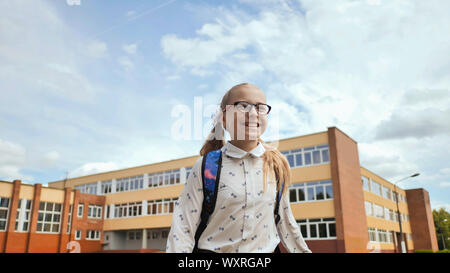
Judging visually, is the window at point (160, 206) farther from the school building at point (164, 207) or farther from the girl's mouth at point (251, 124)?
the girl's mouth at point (251, 124)

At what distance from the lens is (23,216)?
107 ft

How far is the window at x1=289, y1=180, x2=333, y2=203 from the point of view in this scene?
1051 inches

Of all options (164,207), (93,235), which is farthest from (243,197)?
(93,235)

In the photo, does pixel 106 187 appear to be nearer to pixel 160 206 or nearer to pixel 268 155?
pixel 160 206

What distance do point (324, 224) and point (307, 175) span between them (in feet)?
11.5

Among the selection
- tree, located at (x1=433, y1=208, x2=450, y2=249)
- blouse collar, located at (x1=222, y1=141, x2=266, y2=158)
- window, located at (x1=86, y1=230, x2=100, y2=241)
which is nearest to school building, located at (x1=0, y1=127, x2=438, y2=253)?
window, located at (x1=86, y1=230, x2=100, y2=241)

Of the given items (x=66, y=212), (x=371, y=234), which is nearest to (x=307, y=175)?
(x=371, y=234)

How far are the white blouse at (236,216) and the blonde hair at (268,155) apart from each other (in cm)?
5

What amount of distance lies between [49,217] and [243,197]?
36.7 m

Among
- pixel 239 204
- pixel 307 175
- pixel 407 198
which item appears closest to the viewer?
pixel 239 204

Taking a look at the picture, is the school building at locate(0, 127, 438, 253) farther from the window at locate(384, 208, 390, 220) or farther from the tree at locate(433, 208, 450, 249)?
the tree at locate(433, 208, 450, 249)
